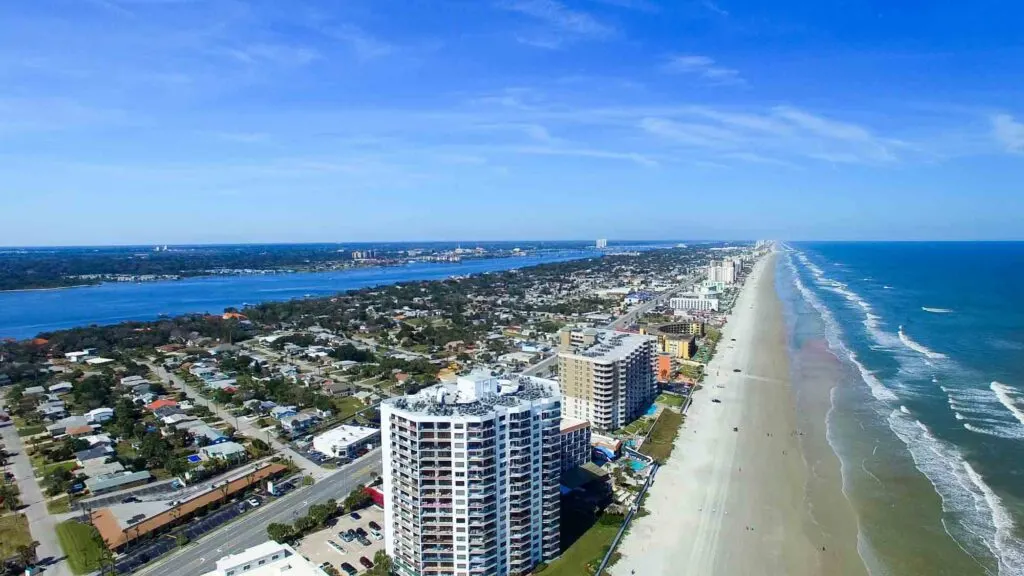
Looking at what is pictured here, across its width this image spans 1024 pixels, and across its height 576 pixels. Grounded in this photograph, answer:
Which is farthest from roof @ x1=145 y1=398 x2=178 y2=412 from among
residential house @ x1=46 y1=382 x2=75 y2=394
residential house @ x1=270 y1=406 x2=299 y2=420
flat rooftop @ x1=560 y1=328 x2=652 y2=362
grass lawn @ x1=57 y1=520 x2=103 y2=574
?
flat rooftop @ x1=560 y1=328 x2=652 y2=362

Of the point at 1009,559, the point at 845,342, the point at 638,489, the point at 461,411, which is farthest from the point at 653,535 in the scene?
the point at 845,342

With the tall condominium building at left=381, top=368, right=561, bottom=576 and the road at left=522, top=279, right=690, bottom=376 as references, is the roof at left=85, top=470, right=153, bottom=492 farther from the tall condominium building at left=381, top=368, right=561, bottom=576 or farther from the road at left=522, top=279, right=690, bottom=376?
the road at left=522, top=279, right=690, bottom=376

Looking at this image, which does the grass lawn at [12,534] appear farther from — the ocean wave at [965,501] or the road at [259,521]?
the ocean wave at [965,501]

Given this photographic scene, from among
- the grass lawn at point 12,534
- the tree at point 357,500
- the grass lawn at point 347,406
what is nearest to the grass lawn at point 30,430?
the grass lawn at point 12,534

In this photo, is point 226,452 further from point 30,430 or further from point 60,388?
point 60,388

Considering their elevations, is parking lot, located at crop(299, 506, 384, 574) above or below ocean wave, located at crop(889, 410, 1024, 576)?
below
